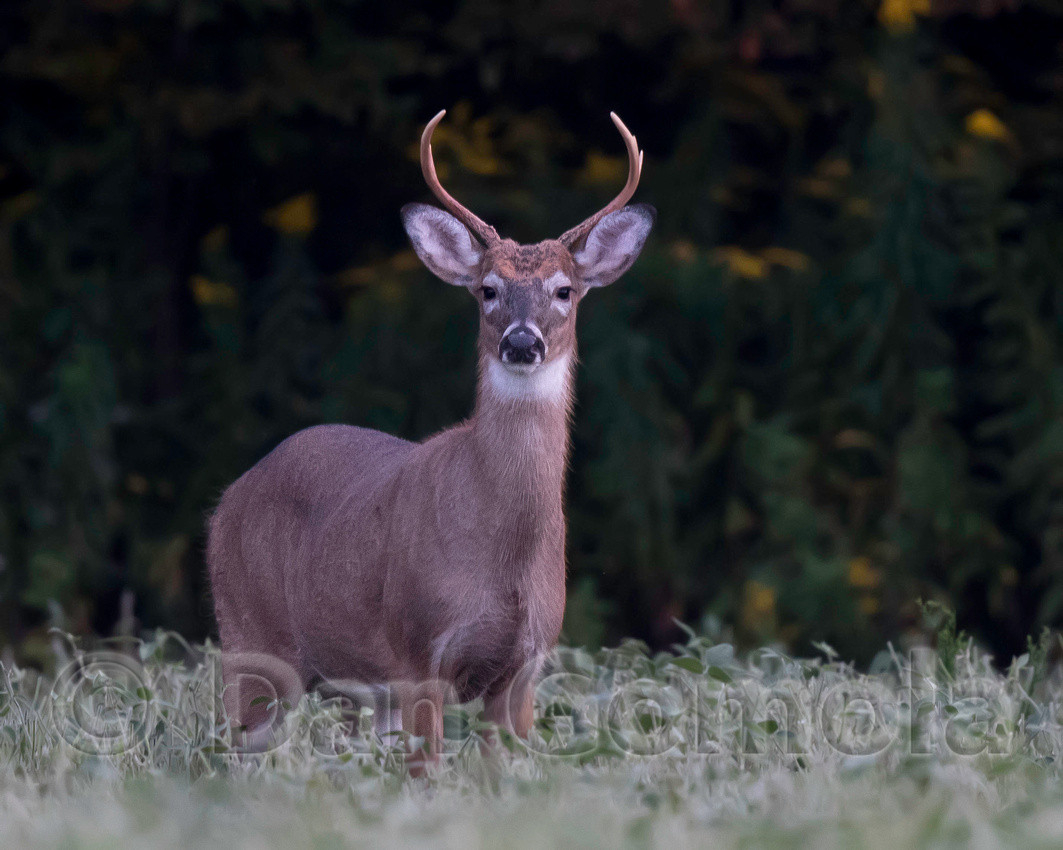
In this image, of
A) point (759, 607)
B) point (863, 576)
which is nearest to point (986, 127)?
point (863, 576)

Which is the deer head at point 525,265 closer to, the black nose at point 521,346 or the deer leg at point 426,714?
the black nose at point 521,346

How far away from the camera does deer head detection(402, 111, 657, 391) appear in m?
4.32

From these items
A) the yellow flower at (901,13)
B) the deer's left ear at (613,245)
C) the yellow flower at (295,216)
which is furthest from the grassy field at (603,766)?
the yellow flower at (901,13)

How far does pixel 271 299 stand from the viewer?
8.01 meters

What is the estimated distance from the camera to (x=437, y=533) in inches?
160

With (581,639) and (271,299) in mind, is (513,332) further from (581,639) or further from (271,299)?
(271,299)

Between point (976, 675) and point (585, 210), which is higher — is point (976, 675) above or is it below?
below

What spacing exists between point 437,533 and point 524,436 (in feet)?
1.23

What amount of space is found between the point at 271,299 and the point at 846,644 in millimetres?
3199

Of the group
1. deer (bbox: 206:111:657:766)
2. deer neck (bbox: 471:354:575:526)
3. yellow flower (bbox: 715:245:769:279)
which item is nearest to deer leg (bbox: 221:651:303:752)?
deer (bbox: 206:111:657:766)

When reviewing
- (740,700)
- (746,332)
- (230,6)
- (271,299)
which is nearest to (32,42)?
(230,6)

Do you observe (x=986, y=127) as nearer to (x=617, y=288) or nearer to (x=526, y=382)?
(x=617, y=288)

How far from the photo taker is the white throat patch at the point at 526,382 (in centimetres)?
432

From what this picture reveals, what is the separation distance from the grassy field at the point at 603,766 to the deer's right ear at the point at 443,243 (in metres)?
1.26
